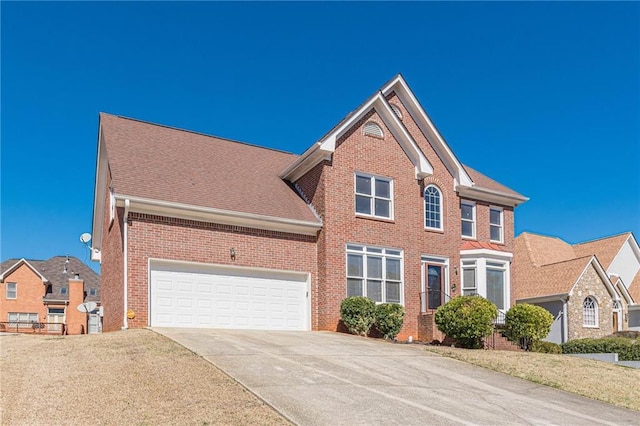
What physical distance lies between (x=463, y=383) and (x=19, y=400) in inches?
320

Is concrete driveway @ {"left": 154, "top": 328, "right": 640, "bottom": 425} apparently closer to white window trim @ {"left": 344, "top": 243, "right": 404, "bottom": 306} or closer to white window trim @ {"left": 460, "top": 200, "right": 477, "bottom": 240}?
white window trim @ {"left": 344, "top": 243, "right": 404, "bottom": 306}

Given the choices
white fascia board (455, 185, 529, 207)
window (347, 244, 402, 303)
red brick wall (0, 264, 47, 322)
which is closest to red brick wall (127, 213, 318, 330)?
window (347, 244, 402, 303)

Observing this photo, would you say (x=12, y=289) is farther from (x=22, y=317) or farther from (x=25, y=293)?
(x=22, y=317)

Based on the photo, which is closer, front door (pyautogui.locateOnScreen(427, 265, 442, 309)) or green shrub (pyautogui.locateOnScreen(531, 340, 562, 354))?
green shrub (pyautogui.locateOnScreen(531, 340, 562, 354))

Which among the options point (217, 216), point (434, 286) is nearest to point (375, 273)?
point (434, 286)

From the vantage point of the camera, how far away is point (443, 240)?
78.8 feet

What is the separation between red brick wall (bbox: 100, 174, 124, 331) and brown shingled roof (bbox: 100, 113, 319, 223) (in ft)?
4.86

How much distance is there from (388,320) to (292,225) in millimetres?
4465

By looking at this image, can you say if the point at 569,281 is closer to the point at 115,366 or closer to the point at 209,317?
the point at 209,317

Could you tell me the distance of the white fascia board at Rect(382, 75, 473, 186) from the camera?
24297mm

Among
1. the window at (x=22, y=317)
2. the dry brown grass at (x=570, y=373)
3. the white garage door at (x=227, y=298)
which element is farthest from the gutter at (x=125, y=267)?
the window at (x=22, y=317)

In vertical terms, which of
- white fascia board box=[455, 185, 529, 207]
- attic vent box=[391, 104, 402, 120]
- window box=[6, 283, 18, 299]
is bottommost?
window box=[6, 283, 18, 299]

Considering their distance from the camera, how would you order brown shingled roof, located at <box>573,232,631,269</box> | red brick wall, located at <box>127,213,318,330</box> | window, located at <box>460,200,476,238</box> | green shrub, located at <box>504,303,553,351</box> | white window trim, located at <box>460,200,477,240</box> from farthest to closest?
brown shingled roof, located at <box>573,232,631,269</box> < window, located at <box>460,200,476,238</box> < white window trim, located at <box>460,200,477,240</box> < green shrub, located at <box>504,303,553,351</box> < red brick wall, located at <box>127,213,318,330</box>

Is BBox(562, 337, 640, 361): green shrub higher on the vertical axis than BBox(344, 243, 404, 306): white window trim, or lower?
lower
